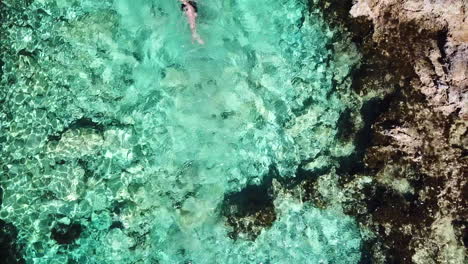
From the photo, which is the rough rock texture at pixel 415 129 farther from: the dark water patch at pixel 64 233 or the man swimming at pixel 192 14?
the dark water patch at pixel 64 233

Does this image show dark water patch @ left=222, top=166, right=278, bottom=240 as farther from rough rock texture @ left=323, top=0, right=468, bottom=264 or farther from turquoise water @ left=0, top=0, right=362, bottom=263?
rough rock texture @ left=323, top=0, right=468, bottom=264

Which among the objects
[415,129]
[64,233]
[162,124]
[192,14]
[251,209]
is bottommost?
[64,233]

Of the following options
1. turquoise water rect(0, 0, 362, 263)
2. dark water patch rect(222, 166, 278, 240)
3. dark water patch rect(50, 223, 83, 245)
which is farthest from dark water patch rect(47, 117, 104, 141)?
dark water patch rect(222, 166, 278, 240)

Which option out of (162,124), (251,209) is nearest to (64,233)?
(162,124)

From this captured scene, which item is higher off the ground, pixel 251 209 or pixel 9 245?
pixel 251 209

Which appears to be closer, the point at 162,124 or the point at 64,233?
the point at 64,233

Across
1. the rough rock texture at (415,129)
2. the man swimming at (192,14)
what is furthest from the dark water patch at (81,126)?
the rough rock texture at (415,129)

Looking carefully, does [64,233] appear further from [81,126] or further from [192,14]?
[192,14]
